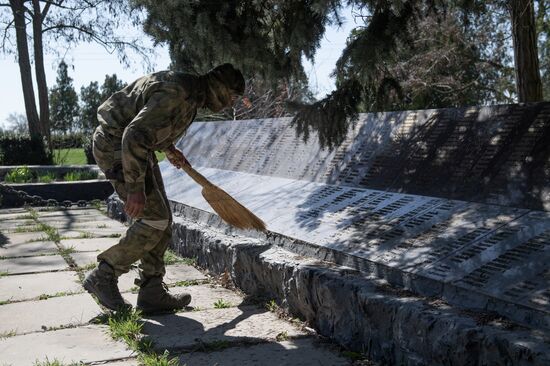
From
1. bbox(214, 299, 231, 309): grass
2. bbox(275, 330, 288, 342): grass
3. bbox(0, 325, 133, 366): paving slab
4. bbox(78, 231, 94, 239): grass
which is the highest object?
bbox(78, 231, 94, 239): grass

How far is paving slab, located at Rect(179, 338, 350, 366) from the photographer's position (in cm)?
319

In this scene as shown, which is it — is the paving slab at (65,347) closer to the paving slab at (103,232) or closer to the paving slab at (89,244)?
the paving slab at (89,244)

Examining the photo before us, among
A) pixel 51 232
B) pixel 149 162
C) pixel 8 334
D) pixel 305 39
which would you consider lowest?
pixel 8 334

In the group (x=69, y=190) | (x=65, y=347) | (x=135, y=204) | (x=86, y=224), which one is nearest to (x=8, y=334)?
(x=65, y=347)

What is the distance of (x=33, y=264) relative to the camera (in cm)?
576

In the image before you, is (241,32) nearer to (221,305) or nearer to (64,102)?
(221,305)

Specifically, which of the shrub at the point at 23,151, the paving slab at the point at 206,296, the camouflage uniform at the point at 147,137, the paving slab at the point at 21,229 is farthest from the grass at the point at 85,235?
the shrub at the point at 23,151

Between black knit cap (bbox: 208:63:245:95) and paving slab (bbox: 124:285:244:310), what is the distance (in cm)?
142

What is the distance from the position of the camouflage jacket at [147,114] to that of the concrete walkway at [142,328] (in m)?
0.88

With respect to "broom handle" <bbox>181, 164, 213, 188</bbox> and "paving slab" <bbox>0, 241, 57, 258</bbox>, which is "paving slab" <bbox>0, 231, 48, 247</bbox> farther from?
"broom handle" <bbox>181, 164, 213, 188</bbox>

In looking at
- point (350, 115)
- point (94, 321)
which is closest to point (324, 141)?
point (350, 115)

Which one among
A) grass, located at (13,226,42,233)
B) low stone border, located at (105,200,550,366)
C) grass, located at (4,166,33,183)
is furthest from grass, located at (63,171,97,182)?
low stone border, located at (105,200,550,366)

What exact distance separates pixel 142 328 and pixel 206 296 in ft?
2.66

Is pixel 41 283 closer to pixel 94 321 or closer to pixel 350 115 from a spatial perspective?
pixel 94 321
